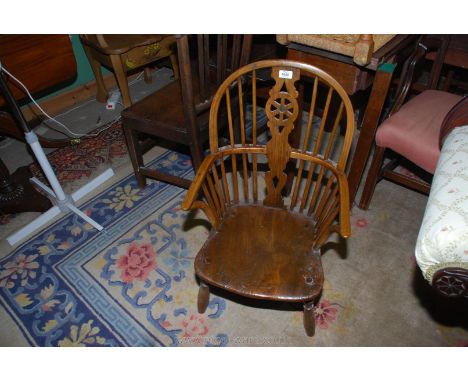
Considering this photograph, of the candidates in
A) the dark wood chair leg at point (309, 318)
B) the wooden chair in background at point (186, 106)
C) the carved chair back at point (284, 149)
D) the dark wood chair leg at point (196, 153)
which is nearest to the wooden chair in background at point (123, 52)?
the wooden chair in background at point (186, 106)

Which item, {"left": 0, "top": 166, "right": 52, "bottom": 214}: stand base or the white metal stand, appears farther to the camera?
{"left": 0, "top": 166, "right": 52, "bottom": 214}: stand base

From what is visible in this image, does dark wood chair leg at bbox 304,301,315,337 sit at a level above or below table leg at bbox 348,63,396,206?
below

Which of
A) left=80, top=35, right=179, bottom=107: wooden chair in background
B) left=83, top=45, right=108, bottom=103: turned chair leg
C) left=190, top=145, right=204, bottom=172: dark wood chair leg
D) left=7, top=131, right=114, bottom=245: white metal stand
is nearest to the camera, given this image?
left=190, top=145, right=204, bottom=172: dark wood chair leg

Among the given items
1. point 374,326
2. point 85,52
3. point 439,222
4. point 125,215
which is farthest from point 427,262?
point 85,52

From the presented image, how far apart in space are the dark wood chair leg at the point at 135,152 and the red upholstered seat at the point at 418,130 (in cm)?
125

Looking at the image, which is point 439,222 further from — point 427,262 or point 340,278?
point 340,278

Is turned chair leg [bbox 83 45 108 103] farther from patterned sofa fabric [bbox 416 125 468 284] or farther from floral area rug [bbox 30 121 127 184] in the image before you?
patterned sofa fabric [bbox 416 125 468 284]

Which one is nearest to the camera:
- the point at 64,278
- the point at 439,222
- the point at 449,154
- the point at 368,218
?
the point at 439,222

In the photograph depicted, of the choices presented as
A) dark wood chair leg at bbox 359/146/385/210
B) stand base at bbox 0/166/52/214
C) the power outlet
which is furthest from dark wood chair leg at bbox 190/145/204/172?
the power outlet

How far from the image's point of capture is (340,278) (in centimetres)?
169

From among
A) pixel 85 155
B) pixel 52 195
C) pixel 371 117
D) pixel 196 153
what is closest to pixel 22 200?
pixel 52 195

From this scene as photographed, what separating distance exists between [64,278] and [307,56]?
152 cm

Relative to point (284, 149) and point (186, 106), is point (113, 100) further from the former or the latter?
point (284, 149)

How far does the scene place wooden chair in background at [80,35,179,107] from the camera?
250 centimetres
